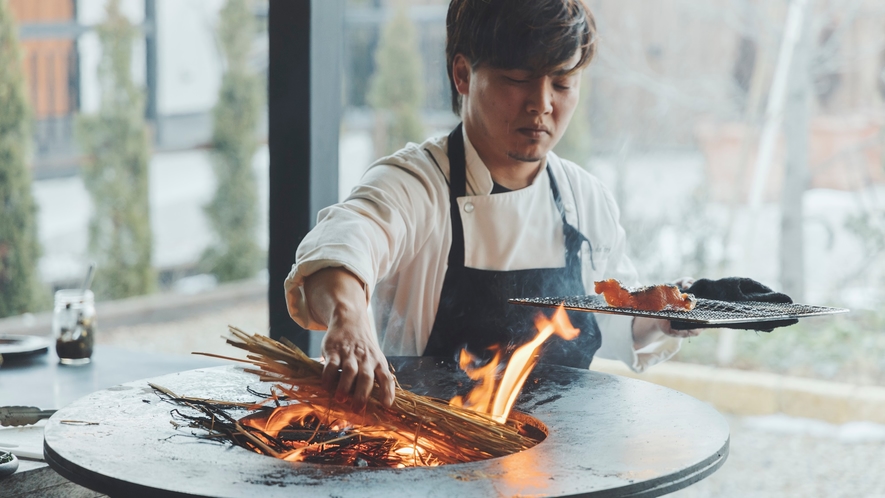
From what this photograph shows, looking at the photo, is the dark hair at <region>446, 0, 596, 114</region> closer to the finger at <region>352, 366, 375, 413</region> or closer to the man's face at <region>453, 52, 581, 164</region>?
the man's face at <region>453, 52, 581, 164</region>

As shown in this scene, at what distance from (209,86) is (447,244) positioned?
735cm

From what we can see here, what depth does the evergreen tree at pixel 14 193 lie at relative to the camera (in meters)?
6.56

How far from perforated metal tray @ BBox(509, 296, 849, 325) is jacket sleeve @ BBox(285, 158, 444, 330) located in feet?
1.24

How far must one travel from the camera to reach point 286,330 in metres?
3.39

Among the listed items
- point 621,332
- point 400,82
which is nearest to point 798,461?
point 621,332

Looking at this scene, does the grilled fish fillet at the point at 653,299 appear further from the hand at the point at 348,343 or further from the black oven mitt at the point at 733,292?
the hand at the point at 348,343

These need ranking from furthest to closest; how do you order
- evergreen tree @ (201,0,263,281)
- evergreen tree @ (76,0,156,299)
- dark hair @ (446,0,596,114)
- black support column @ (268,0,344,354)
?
evergreen tree @ (201,0,263,281) < evergreen tree @ (76,0,156,299) < black support column @ (268,0,344,354) < dark hair @ (446,0,596,114)

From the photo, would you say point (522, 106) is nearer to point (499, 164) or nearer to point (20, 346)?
point (499, 164)

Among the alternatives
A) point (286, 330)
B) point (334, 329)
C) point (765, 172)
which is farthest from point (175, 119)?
point (334, 329)

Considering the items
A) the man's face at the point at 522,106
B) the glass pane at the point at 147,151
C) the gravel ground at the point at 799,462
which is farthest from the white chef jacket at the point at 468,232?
the glass pane at the point at 147,151

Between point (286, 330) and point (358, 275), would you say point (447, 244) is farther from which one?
point (286, 330)

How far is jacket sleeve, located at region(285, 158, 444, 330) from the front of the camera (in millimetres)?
2076

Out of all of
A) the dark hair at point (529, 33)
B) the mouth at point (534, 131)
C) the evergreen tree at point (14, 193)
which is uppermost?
the dark hair at point (529, 33)

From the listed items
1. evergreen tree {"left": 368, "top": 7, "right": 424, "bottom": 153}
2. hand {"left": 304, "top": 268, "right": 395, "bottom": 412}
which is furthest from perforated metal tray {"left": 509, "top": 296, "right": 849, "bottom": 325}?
evergreen tree {"left": 368, "top": 7, "right": 424, "bottom": 153}
